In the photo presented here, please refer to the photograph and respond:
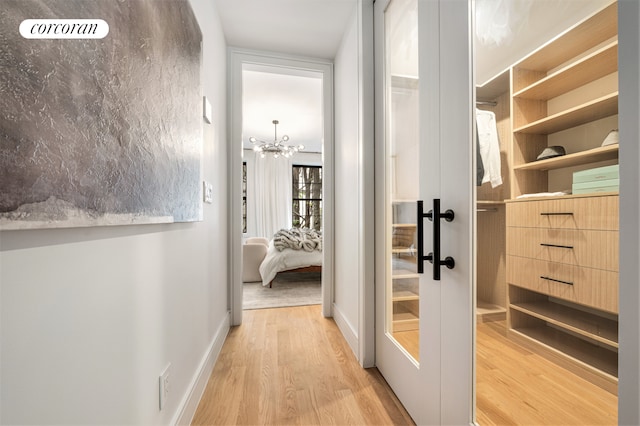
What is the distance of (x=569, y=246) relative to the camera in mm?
639

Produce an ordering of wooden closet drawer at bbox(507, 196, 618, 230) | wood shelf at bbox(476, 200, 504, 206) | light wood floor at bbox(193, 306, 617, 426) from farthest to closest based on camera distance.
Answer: wood shelf at bbox(476, 200, 504, 206)
light wood floor at bbox(193, 306, 617, 426)
wooden closet drawer at bbox(507, 196, 618, 230)

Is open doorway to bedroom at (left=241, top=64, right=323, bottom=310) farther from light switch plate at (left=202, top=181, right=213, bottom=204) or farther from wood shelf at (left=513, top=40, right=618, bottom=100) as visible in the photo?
wood shelf at (left=513, top=40, right=618, bottom=100)

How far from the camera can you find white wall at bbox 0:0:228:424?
47 cm

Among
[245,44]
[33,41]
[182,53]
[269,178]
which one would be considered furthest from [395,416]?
[269,178]

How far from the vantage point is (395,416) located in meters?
1.34

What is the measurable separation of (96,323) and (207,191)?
1.11m

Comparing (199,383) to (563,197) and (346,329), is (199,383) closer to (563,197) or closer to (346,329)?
(346,329)

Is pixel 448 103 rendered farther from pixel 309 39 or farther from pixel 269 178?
pixel 269 178

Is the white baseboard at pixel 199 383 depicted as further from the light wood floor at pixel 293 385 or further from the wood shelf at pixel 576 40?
the wood shelf at pixel 576 40

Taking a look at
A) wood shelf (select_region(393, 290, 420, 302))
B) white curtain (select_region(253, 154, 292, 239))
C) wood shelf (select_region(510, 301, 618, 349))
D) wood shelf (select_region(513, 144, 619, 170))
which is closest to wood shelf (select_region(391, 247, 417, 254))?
wood shelf (select_region(393, 290, 420, 302))

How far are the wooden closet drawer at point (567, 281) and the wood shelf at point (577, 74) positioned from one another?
0.42m

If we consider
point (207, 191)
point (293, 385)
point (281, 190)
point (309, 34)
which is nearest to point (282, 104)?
point (309, 34)

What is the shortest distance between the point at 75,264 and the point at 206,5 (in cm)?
182

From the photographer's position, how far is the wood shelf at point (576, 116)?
565 mm
